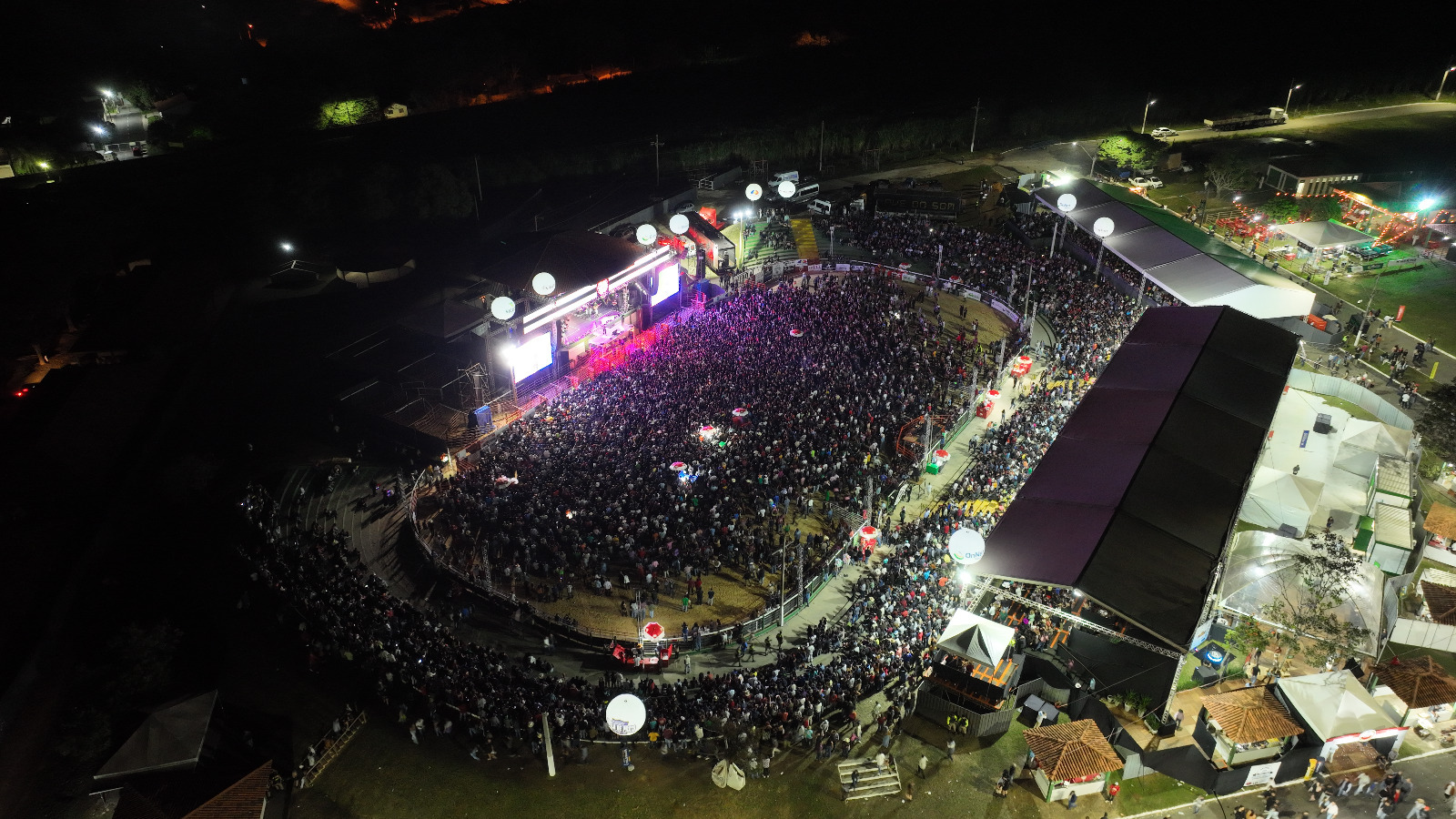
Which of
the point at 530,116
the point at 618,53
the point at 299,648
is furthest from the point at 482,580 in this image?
the point at 618,53

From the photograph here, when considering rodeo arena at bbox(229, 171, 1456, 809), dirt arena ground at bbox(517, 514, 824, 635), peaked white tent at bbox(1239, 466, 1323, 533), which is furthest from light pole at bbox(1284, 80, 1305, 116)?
dirt arena ground at bbox(517, 514, 824, 635)

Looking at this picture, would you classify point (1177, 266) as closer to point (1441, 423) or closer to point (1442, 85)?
point (1441, 423)

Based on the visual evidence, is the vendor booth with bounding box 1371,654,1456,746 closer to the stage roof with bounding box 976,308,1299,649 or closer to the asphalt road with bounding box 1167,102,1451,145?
the stage roof with bounding box 976,308,1299,649

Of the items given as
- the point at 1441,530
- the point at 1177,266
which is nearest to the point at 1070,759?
the point at 1441,530

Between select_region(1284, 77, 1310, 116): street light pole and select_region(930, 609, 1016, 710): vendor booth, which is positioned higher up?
select_region(1284, 77, 1310, 116): street light pole

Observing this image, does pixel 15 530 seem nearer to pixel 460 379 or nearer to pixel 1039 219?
pixel 460 379

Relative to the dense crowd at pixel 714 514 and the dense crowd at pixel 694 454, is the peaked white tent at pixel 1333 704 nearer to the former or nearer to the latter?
the dense crowd at pixel 714 514

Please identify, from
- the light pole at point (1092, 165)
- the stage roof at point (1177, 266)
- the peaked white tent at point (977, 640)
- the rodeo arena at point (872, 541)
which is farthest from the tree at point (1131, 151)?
the peaked white tent at point (977, 640)
